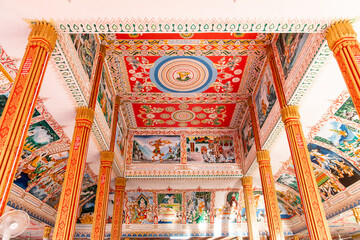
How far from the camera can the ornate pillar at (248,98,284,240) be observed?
32.7ft

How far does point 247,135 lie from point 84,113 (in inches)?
355

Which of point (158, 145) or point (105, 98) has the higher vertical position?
point (158, 145)

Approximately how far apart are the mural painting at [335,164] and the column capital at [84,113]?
9230 millimetres

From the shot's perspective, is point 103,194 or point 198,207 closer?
point 103,194

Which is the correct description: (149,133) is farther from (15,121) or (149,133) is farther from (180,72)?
(15,121)

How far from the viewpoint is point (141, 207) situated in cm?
1694

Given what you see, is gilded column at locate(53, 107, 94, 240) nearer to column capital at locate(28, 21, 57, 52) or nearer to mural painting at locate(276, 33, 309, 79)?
column capital at locate(28, 21, 57, 52)

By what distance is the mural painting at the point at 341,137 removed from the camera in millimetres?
10523

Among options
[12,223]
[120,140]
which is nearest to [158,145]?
[120,140]

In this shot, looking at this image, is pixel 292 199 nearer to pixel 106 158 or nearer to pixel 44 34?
pixel 106 158

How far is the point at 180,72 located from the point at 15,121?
805 centimetres

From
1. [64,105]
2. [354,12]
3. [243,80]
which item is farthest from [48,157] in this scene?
[354,12]

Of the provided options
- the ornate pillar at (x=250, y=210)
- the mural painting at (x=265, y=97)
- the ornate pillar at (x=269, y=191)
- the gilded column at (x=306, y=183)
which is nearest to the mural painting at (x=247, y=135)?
the ornate pillar at (x=269, y=191)

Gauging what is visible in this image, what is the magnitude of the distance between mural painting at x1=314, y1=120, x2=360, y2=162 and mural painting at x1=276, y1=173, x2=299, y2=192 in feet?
12.4
